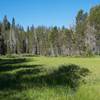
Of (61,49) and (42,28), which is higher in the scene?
(42,28)

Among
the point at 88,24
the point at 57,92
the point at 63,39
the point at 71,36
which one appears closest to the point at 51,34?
the point at 63,39

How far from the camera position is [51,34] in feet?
405

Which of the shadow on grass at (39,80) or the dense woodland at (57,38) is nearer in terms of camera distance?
the shadow on grass at (39,80)

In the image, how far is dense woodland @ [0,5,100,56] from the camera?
329 ft

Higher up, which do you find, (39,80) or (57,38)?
(57,38)

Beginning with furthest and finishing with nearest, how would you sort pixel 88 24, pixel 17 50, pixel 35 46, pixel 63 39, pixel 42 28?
pixel 42 28 < pixel 35 46 < pixel 17 50 < pixel 63 39 < pixel 88 24

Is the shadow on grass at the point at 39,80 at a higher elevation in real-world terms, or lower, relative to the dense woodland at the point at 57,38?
lower

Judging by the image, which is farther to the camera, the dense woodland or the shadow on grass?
the dense woodland

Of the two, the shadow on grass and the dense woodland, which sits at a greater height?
the dense woodland

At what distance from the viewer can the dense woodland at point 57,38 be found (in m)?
100

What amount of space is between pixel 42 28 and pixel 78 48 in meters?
48.4

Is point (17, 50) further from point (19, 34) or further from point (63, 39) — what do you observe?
point (63, 39)

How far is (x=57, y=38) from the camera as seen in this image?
122188 mm

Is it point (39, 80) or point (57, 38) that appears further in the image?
point (57, 38)
